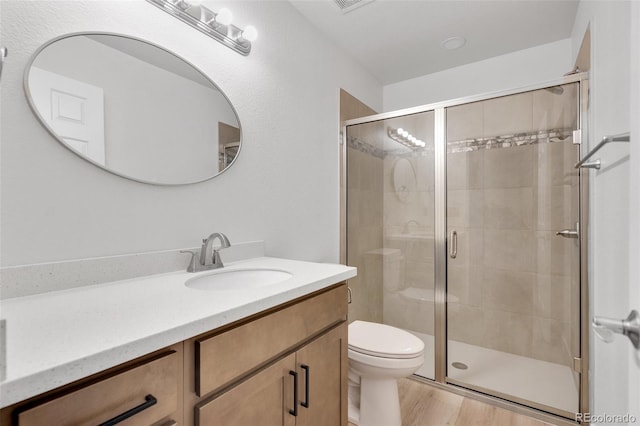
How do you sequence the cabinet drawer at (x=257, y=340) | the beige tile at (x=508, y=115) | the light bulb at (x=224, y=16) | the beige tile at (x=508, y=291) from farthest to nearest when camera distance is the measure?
the beige tile at (x=508, y=291)
the beige tile at (x=508, y=115)
the light bulb at (x=224, y=16)
the cabinet drawer at (x=257, y=340)

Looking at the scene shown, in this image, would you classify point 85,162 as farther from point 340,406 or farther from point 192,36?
point 340,406

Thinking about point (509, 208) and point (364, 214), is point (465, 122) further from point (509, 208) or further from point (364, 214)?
point (364, 214)

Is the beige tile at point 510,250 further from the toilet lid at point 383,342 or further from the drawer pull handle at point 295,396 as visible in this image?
the drawer pull handle at point 295,396

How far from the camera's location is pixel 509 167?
Answer: 6.75 ft

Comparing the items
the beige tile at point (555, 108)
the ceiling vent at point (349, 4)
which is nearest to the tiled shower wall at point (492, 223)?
the beige tile at point (555, 108)

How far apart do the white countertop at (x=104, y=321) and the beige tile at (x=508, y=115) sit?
1703 millimetres

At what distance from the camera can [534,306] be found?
2014mm

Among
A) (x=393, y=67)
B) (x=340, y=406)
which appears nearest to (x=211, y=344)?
(x=340, y=406)

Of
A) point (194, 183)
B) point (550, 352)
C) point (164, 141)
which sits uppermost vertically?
point (164, 141)

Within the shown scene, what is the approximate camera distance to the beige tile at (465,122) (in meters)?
2.04

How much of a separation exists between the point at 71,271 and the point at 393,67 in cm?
267

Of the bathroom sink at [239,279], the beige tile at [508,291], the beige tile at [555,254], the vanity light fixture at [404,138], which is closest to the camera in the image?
the bathroom sink at [239,279]

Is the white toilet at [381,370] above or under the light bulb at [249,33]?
under

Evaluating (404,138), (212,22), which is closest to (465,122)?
(404,138)
